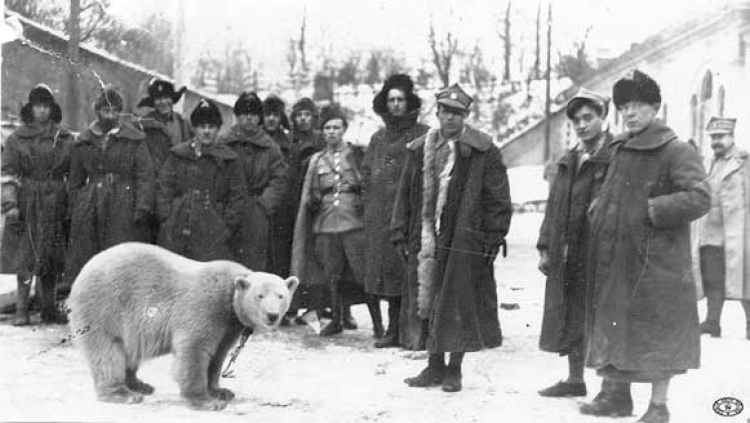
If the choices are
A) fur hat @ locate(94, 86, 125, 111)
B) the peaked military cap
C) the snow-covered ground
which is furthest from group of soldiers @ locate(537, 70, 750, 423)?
fur hat @ locate(94, 86, 125, 111)

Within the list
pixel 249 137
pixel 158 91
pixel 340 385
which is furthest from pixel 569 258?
pixel 158 91

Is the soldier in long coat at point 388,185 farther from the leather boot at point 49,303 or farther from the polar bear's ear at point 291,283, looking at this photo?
the leather boot at point 49,303

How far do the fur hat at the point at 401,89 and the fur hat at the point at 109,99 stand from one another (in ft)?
7.33

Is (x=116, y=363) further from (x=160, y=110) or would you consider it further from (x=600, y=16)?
(x=600, y=16)

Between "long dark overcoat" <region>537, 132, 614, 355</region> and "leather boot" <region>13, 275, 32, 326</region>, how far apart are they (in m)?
4.92

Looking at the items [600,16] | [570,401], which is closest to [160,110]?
[600,16]

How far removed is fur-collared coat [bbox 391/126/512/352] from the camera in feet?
17.9

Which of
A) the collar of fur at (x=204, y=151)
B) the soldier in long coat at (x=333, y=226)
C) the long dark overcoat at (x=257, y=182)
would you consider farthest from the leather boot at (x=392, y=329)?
the collar of fur at (x=204, y=151)

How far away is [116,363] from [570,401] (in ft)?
9.41

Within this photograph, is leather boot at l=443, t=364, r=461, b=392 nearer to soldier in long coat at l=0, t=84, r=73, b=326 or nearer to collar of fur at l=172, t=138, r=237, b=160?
collar of fur at l=172, t=138, r=237, b=160

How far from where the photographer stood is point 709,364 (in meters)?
6.06

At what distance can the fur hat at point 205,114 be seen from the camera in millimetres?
6637

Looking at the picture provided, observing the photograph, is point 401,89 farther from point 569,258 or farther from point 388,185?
point 569,258

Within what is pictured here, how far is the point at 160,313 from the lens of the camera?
4.92 metres
